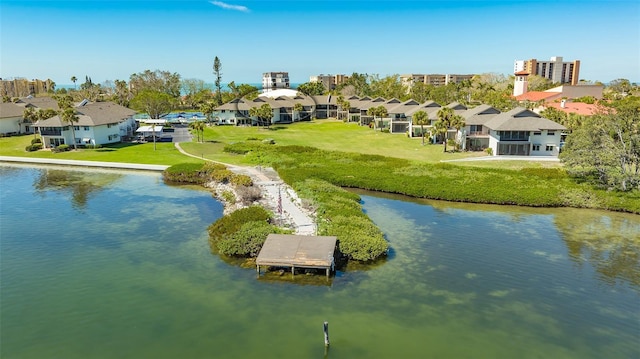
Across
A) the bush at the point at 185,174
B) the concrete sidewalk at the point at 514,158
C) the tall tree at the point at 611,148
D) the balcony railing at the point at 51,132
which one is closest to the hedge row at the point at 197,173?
the bush at the point at 185,174

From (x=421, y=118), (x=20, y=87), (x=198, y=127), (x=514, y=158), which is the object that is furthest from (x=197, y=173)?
(x=20, y=87)

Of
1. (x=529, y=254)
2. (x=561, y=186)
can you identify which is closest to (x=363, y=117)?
(x=561, y=186)

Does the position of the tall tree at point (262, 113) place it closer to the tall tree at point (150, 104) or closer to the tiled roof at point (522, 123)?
the tall tree at point (150, 104)

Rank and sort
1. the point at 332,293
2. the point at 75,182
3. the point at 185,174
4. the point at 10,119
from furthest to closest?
the point at 10,119 < the point at 185,174 < the point at 75,182 < the point at 332,293

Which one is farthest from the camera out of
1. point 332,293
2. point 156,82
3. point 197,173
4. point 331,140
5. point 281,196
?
point 156,82

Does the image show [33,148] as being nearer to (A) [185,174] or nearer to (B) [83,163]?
(B) [83,163]

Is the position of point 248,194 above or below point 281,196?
above

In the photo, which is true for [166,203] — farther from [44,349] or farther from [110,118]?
[110,118]
